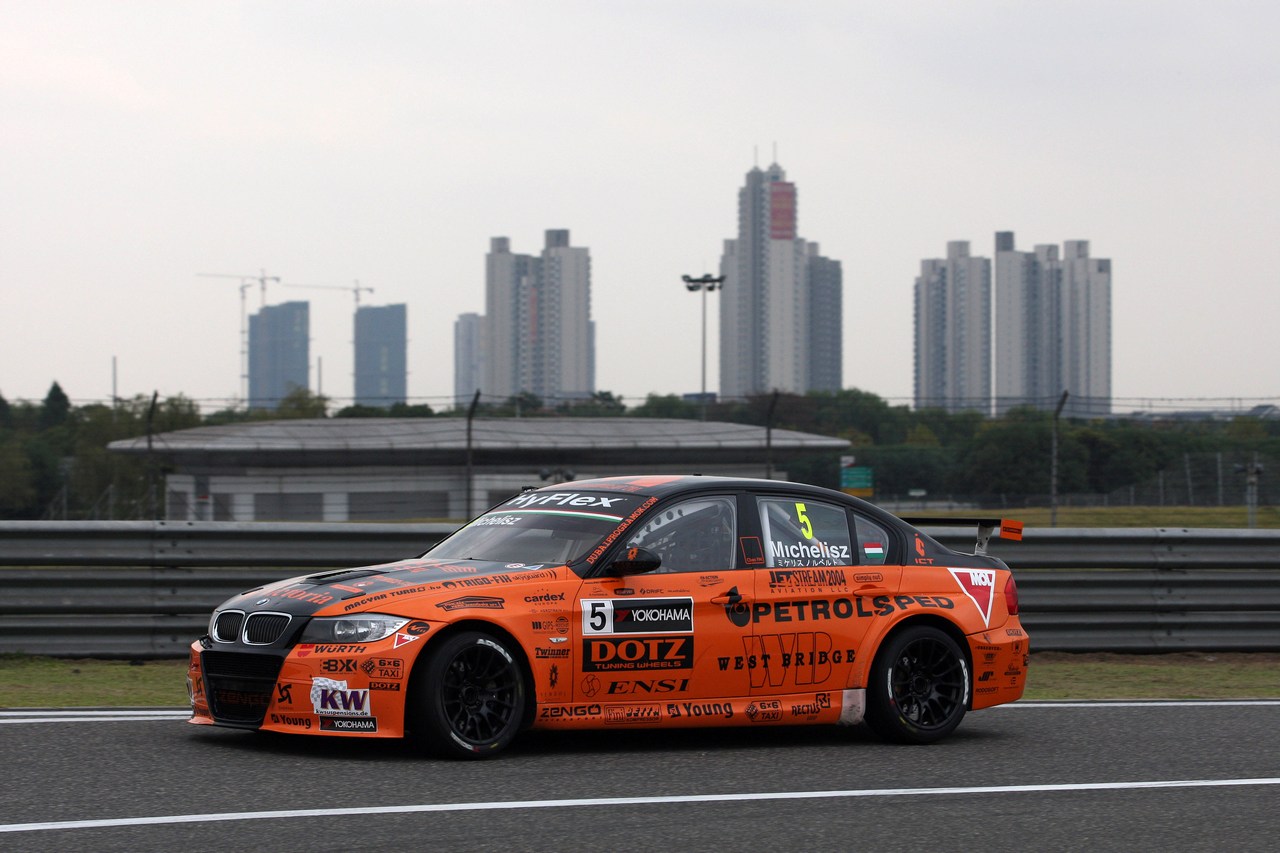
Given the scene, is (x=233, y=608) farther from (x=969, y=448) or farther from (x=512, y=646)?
(x=969, y=448)

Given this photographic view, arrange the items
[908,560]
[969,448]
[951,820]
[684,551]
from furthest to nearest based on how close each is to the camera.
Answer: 1. [969,448]
2. [908,560]
3. [684,551]
4. [951,820]

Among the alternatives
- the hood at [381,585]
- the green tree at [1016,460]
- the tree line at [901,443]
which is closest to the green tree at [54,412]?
the tree line at [901,443]

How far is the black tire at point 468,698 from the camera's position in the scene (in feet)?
21.6

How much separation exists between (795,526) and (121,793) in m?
3.47

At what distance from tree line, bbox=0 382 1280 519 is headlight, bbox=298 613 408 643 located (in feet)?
32.1

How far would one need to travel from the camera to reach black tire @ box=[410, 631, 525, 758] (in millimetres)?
6590

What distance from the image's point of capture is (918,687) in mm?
7840

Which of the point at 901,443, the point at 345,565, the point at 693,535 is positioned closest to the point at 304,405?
the point at 901,443

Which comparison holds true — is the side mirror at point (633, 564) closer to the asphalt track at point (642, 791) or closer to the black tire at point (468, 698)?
the black tire at point (468, 698)

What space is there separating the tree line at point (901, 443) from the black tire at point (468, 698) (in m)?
10.1

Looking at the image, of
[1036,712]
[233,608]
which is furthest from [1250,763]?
[233,608]

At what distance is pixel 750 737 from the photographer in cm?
786

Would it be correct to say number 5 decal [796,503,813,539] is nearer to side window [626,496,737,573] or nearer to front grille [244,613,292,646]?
side window [626,496,737,573]

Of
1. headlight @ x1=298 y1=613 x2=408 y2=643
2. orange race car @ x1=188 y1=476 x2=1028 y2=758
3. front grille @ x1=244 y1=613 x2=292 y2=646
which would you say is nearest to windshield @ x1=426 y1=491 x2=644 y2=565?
orange race car @ x1=188 y1=476 x2=1028 y2=758
